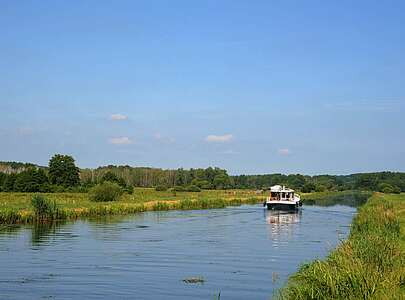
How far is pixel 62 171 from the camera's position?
366ft

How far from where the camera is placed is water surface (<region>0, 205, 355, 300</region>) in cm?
2088

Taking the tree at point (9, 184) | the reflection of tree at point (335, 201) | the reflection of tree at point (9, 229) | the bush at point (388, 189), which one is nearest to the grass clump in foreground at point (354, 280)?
the reflection of tree at point (9, 229)

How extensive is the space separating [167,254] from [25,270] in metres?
8.47

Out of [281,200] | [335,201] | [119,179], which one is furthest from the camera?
[335,201]

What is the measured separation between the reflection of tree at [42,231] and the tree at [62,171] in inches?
2524

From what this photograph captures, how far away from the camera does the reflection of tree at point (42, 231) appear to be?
119ft

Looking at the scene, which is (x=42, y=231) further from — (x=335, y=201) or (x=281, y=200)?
(x=335, y=201)

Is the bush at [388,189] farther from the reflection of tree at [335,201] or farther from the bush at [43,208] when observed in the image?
the bush at [43,208]

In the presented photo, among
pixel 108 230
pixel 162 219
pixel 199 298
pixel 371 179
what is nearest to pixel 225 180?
pixel 371 179

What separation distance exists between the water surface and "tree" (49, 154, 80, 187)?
62.0 meters

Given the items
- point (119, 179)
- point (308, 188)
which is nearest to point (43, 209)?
point (119, 179)

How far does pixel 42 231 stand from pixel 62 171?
71488 millimetres

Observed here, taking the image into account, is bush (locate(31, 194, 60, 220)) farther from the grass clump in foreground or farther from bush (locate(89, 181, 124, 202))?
the grass clump in foreground

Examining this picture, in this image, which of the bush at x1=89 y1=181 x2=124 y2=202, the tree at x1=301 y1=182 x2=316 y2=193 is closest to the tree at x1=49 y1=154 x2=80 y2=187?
the bush at x1=89 y1=181 x2=124 y2=202
